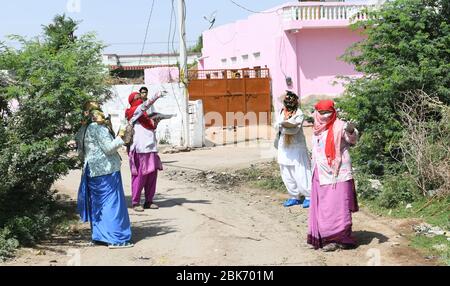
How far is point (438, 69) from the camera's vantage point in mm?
9570

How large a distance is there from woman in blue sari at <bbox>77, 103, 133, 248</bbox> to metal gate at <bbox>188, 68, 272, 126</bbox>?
15458 mm

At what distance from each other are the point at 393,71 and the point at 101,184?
4.89m

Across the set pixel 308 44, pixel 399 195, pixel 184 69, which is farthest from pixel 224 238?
pixel 308 44

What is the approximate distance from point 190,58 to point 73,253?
3482 centimetres

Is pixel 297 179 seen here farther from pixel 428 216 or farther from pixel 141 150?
pixel 141 150

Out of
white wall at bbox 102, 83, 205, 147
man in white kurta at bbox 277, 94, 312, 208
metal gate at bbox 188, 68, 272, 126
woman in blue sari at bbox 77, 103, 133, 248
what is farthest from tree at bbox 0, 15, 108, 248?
metal gate at bbox 188, 68, 272, 126

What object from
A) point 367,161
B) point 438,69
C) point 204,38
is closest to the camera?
point 438,69

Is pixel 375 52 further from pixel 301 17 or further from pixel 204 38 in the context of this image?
pixel 204 38

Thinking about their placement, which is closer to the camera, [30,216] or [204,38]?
[30,216]

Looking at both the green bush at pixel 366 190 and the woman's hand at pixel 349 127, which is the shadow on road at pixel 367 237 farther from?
the green bush at pixel 366 190

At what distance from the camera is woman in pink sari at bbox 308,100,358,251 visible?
6863mm

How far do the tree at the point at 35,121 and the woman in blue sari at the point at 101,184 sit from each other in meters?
0.25

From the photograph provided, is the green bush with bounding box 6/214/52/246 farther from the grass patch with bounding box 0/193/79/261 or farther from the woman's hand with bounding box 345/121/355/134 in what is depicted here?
the woman's hand with bounding box 345/121/355/134

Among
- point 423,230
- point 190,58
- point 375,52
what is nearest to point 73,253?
point 423,230
